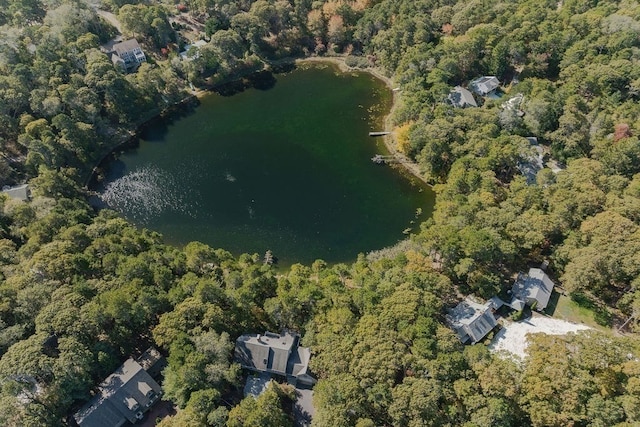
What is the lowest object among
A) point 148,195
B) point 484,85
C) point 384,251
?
point 384,251

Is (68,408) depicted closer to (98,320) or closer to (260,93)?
(98,320)

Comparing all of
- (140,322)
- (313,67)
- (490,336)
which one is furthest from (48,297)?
(313,67)

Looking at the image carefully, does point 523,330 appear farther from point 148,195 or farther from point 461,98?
point 148,195

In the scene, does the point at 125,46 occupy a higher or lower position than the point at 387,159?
higher

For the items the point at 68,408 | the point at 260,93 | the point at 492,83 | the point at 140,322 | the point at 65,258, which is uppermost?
the point at 492,83

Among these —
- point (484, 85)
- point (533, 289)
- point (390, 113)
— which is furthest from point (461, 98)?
point (533, 289)

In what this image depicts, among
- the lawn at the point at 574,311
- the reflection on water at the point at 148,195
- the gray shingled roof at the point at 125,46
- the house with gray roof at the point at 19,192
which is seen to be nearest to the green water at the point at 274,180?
the reflection on water at the point at 148,195
